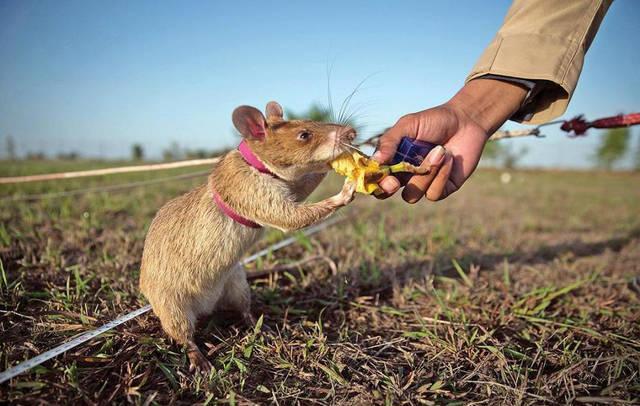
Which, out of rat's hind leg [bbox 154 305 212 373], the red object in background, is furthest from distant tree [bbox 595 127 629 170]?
rat's hind leg [bbox 154 305 212 373]

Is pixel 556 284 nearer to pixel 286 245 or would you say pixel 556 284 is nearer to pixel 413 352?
pixel 413 352

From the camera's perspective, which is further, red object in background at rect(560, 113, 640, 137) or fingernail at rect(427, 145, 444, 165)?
red object in background at rect(560, 113, 640, 137)

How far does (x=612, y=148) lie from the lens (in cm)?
5112

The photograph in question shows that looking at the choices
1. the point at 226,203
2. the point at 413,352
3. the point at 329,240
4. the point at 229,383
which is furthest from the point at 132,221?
the point at 413,352

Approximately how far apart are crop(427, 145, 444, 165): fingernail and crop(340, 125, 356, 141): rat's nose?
48 cm

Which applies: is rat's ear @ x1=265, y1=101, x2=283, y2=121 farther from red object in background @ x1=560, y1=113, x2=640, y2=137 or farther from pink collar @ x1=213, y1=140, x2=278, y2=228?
red object in background @ x1=560, y1=113, x2=640, y2=137

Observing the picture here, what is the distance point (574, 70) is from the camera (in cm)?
246

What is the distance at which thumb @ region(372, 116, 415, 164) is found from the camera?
212 cm

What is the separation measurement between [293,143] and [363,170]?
45 cm

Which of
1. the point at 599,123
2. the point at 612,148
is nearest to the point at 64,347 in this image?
the point at 599,123

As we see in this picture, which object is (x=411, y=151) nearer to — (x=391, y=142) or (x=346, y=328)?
(x=391, y=142)

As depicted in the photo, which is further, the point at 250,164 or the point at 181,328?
the point at 250,164

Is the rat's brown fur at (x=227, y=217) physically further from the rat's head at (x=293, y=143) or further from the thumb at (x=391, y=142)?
the thumb at (x=391, y=142)

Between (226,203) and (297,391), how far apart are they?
1120 millimetres
